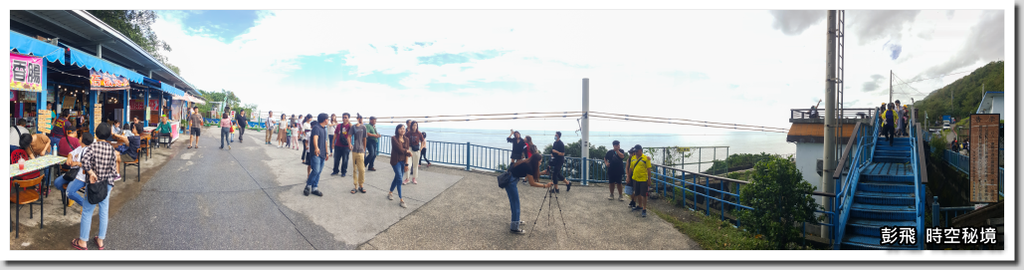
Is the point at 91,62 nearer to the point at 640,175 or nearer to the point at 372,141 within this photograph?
the point at 372,141

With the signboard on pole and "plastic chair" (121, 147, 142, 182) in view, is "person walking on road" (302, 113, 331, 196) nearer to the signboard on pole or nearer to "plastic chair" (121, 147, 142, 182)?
"plastic chair" (121, 147, 142, 182)

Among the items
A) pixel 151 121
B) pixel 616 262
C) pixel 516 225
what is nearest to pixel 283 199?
pixel 516 225

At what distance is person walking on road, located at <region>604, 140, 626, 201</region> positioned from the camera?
452cm

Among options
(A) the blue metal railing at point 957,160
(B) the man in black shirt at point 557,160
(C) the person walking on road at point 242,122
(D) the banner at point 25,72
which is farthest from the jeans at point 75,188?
(A) the blue metal railing at point 957,160

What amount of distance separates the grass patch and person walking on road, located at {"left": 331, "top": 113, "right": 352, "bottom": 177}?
159 inches

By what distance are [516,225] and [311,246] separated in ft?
6.32

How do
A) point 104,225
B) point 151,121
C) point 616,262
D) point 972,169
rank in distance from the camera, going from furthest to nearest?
point 151,121, point 972,169, point 616,262, point 104,225

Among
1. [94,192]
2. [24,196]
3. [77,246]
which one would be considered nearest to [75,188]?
[94,192]

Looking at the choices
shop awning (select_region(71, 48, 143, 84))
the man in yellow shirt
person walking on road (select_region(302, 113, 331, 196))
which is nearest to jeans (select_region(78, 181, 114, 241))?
person walking on road (select_region(302, 113, 331, 196))

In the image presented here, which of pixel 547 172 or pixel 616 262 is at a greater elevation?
pixel 547 172

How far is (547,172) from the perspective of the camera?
392cm

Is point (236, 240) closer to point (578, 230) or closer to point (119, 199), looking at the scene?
point (119, 199)

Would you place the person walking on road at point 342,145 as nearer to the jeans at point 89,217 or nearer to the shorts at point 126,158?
the jeans at point 89,217

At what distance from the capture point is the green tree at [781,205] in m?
3.47
